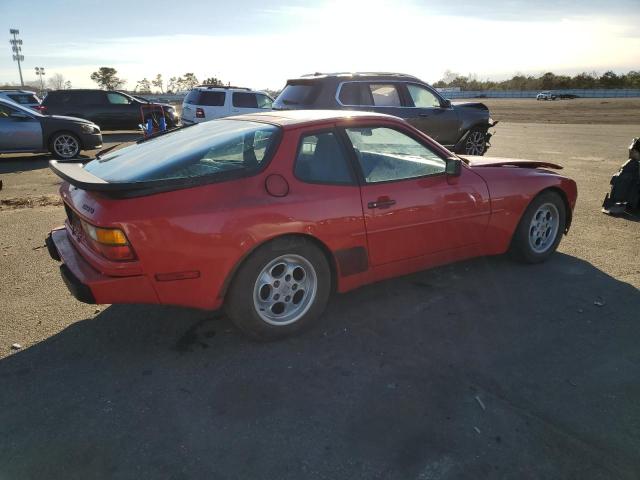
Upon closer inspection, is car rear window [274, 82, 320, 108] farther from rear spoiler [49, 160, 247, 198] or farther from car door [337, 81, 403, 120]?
rear spoiler [49, 160, 247, 198]

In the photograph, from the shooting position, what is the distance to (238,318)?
10.1ft

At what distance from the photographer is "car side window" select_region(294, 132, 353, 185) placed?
3.24 meters

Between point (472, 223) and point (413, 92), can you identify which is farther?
point (413, 92)

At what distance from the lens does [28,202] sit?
7.13m

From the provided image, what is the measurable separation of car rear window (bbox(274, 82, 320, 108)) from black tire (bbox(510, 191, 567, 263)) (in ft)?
16.5

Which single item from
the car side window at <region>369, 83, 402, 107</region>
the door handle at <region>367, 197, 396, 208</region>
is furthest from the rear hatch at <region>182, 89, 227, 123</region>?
the door handle at <region>367, 197, 396, 208</region>

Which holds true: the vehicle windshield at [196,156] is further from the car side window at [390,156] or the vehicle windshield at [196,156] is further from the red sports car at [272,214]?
the car side window at [390,156]

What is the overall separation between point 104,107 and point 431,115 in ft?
42.2

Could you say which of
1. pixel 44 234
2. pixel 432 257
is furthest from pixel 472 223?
pixel 44 234

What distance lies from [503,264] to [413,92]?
19.2ft

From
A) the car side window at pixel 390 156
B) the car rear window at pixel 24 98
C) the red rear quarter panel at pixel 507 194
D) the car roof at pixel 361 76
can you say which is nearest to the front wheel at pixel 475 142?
the car roof at pixel 361 76

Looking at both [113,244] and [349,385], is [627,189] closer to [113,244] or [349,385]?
[349,385]

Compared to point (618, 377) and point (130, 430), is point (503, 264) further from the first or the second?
point (130, 430)

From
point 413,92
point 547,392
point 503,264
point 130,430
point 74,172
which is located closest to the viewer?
Answer: point 130,430
